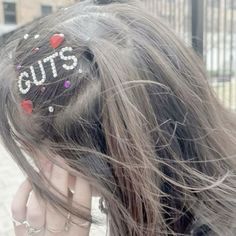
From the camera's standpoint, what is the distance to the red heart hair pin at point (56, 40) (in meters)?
0.96

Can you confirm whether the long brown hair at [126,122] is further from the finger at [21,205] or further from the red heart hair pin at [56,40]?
the finger at [21,205]

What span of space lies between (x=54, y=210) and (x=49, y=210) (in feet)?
0.08

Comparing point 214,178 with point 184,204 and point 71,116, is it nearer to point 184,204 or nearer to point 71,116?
point 184,204

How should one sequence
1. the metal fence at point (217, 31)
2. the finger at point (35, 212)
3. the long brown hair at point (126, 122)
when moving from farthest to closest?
the metal fence at point (217, 31)
the finger at point (35, 212)
the long brown hair at point (126, 122)

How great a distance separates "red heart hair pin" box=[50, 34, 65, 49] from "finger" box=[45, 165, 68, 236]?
25 cm

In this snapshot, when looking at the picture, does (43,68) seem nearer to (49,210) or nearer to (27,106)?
(27,106)

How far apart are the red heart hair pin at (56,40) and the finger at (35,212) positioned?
0.33 m

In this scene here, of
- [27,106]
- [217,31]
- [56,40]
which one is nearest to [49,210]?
[27,106]

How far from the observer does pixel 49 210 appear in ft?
3.45

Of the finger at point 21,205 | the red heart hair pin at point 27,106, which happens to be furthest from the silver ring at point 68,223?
the red heart hair pin at point 27,106

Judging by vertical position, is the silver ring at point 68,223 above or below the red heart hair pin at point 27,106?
below

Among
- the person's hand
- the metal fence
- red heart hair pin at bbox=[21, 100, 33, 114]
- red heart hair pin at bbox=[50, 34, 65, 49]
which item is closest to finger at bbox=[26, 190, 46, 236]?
the person's hand

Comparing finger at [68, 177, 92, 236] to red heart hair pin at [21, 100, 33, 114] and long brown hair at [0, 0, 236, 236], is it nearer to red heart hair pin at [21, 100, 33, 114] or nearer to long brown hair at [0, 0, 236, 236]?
long brown hair at [0, 0, 236, 236]

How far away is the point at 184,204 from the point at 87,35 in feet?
1.35
